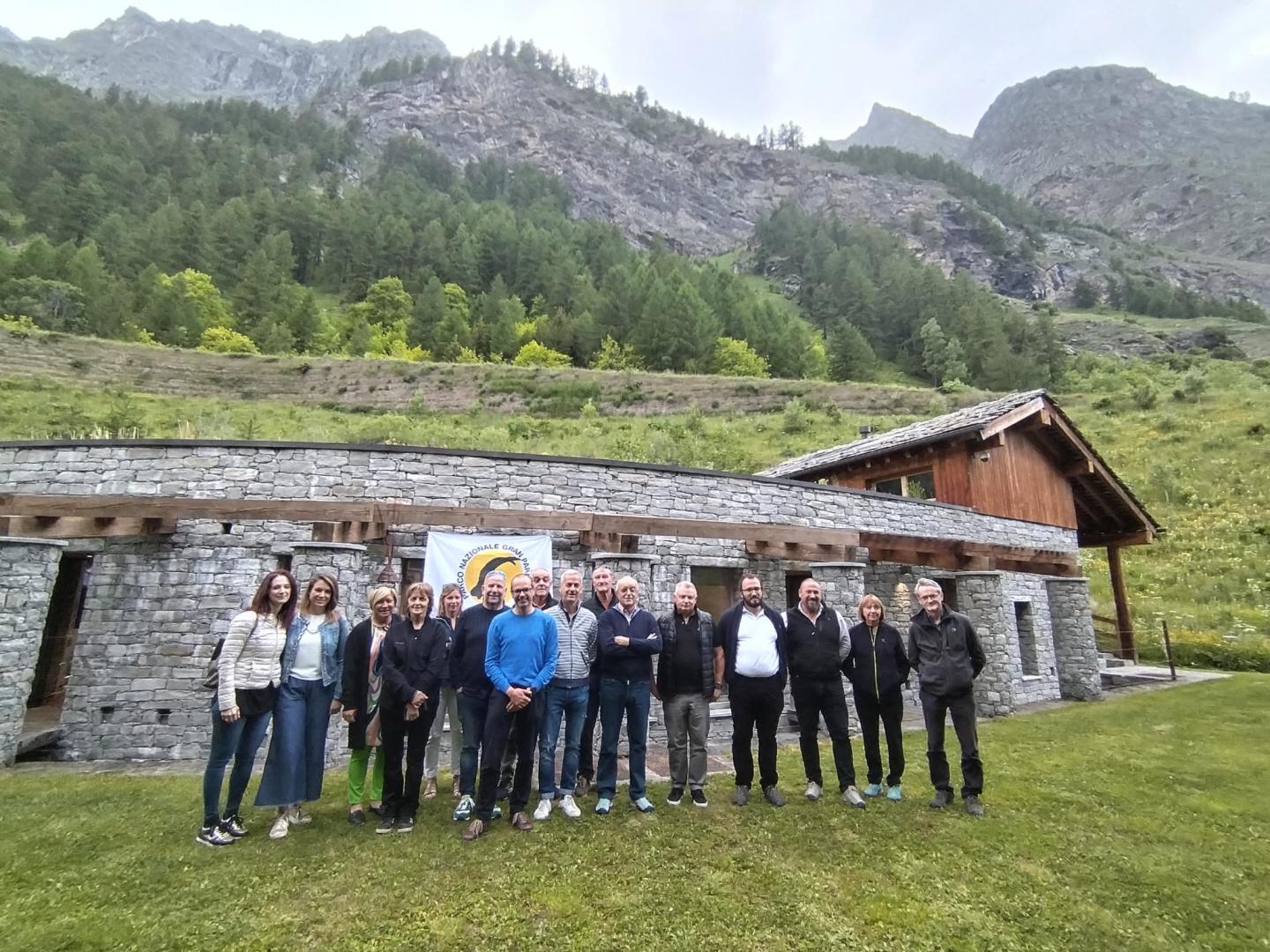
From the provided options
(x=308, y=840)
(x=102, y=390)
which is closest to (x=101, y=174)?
(x=102, y=390)

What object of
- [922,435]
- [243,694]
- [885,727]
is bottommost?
[885,727]

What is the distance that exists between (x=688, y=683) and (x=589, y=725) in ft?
Result: 3.06

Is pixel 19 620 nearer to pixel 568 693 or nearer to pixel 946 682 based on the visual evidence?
pixel 568 693

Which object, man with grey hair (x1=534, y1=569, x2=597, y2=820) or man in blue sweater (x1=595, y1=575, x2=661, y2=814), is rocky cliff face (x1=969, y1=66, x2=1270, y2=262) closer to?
man in blue sweater (x1=595, y1=575, x2=661, y2=814)

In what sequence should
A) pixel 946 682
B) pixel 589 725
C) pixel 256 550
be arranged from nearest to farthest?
pixel 946 682 < pixel 589 725 < pixel 256 550

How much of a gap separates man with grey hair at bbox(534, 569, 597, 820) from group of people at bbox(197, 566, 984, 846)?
0.05 ft

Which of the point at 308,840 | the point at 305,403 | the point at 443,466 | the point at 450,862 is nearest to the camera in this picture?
the point at 450,862

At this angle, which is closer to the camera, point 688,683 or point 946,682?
point 688,683

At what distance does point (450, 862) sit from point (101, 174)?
77.7 m

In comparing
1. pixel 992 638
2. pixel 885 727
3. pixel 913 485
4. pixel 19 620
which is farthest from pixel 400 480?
pixel 913 485

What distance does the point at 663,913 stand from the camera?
128 inches

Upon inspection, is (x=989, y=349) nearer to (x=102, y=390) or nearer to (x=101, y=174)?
(x=102, y=390)

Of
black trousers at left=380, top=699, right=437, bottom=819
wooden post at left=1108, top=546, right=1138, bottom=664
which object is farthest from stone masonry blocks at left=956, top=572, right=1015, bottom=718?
black trousers at left=380, top=699, right=437, bottom=819

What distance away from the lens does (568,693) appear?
15.1 ft
